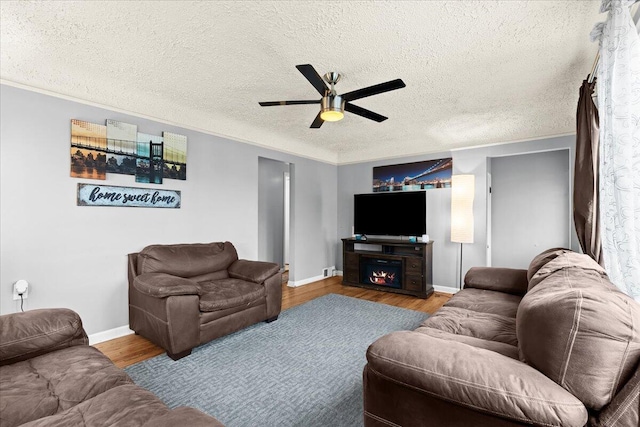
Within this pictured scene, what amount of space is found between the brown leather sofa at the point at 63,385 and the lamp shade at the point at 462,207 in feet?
14.0

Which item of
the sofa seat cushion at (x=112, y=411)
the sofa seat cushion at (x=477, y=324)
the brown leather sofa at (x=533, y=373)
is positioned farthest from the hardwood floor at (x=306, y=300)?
the brown leather sofa at (x=533, y=373)

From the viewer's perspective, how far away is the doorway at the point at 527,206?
4324 millimetres

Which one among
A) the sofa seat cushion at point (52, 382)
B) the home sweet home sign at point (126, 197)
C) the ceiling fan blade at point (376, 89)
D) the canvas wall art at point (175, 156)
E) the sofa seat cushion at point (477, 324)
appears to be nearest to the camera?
the sofa seat cushion at point (52, 382)

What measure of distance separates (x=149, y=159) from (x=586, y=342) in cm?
380

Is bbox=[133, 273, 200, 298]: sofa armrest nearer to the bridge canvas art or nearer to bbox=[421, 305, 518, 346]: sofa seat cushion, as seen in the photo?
the bridge canvas art

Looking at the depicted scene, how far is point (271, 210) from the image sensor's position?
19.7ft

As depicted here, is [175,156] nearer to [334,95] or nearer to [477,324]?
[334,95]

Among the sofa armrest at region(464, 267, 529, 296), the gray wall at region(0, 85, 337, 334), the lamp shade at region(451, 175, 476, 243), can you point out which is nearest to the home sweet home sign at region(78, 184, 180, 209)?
the gray wall at region(0, 85, 337, 334)

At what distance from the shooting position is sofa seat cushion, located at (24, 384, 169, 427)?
3.47 feet

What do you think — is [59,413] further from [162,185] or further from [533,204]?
[533,204]

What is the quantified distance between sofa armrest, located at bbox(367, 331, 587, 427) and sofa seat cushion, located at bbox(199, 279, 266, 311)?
73.1 inches

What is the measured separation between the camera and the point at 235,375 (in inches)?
90.1

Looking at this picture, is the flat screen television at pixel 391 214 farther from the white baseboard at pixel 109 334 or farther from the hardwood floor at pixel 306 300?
the white baseboard at pixel 109 334

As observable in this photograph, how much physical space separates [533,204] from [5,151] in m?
6.26
